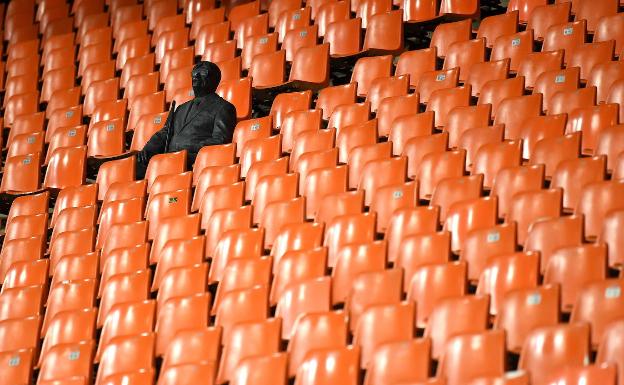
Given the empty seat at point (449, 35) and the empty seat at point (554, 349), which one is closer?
the empty seat at point (554, 349)

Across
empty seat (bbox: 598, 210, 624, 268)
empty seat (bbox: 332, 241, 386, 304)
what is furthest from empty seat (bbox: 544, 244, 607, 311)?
empty seat (bbox: 332, 241, 386, 304)

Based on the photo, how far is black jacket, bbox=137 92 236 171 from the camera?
4668 millimetres

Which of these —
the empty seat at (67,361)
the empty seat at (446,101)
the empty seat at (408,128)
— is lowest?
the empty seat at (67,361)

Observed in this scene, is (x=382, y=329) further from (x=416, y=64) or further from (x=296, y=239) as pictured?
(x=416, y=64)

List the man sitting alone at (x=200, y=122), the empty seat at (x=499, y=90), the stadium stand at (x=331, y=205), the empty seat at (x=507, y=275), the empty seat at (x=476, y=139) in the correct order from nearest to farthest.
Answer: the stadium stand at (x=331, y=205) < the empty seat at (x=507, y=275) < the empty seat at (x=476, y=139) < the empty seat at (x=499, y=90) < the man sitting alone at (x=200, y=122)

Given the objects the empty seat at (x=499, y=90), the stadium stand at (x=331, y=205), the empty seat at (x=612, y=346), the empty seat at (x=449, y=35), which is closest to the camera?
the empty seat at (x=612, y=346)

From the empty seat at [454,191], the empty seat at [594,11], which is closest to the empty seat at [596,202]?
the empty seat at [454,191]

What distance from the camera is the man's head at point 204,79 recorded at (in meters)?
4.70

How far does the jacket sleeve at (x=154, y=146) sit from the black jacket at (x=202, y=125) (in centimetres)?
3

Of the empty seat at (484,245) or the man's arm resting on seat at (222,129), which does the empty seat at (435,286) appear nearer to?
the empty seat at (484,245)

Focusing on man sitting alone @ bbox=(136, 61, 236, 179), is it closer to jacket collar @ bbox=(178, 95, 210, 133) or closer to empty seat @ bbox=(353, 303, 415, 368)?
jacket collar @ bbox=(178, 95, 210, 133)

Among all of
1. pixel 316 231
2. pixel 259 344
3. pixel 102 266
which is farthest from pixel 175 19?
pixel 259 344

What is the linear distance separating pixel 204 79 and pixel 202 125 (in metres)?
0.18

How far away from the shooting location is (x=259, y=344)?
3.36 metres
